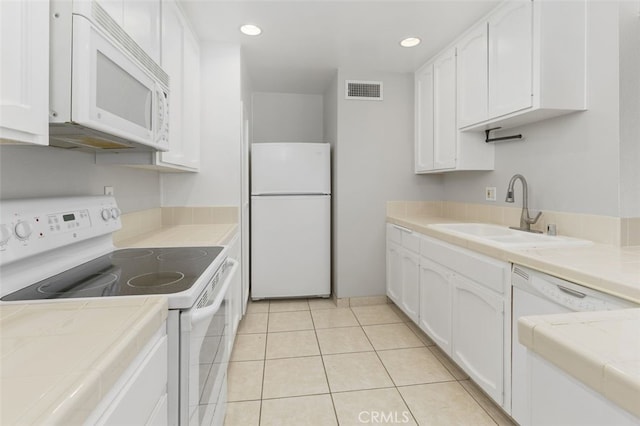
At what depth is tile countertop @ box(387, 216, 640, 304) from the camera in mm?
1017

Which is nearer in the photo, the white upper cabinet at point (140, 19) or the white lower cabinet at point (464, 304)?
the white upper cabinet at point (140, 19)

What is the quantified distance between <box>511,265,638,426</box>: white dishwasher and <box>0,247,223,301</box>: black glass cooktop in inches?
47.7

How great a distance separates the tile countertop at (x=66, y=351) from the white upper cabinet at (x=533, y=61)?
2.05 m

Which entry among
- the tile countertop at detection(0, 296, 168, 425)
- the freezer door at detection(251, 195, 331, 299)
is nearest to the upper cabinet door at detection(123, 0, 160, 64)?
the tile countertop at detection(0, 296, 168, 425)

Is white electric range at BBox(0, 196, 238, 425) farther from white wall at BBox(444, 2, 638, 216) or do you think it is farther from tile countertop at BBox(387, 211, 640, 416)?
white wall at BBox(444, 2, 638, 216)

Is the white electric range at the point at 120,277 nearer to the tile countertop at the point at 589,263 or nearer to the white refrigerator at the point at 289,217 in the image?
the tile countertop at the point at 589,263

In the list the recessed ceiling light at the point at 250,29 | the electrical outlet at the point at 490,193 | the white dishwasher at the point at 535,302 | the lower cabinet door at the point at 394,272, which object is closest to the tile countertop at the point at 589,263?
the white dishwasher at the point at 535,302

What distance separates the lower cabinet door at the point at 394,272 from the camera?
2840 millimetres

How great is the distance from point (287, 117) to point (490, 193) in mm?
2513

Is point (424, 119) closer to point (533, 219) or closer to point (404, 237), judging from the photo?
point (404, 237)

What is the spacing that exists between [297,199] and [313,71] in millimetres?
1289

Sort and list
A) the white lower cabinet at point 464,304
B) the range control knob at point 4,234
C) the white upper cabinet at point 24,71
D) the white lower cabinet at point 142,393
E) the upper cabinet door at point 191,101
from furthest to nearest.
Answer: the upper cabinet door at point 191,101 → the white lower cabinet at point 464,304 → the range control knob at point 4,234 → the white upper cabinet at point 24,71 → the white lower cabinet at point 142,393

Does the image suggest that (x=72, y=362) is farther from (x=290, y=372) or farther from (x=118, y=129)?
(x=290, y=372)

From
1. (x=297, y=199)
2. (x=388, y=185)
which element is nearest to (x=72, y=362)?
(x=297, y=199)
